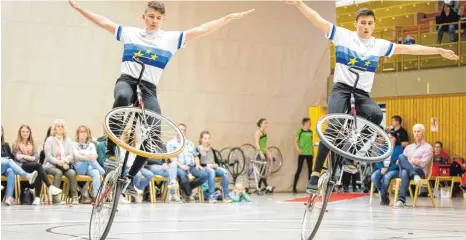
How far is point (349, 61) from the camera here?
782 centimetres

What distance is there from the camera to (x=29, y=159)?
14.9m

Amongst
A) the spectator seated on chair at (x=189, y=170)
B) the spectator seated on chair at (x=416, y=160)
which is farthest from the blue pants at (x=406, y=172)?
the spectator seated on chair at (x=189, y=170)

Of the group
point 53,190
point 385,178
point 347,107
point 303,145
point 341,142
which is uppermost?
point 347,107

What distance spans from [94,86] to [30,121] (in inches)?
69.2

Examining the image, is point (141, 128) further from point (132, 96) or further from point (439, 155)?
point (439, 155)

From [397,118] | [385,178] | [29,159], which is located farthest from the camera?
[397,118]

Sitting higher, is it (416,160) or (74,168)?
(416,160)

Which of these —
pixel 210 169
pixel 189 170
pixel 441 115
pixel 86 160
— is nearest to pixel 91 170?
pixel 86 160

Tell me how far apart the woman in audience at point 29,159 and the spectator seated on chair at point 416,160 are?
644cm

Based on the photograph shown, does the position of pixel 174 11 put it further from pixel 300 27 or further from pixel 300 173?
pixel 300 173

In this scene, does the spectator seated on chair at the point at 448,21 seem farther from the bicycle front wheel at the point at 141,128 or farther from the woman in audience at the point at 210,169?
the bicycle front wheel at the point at 141,128

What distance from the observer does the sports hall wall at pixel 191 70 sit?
17328 millimetres

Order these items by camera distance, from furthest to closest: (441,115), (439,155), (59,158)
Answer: (441,115) → (439,155) → (59,158)

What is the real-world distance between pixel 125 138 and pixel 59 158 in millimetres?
8598
